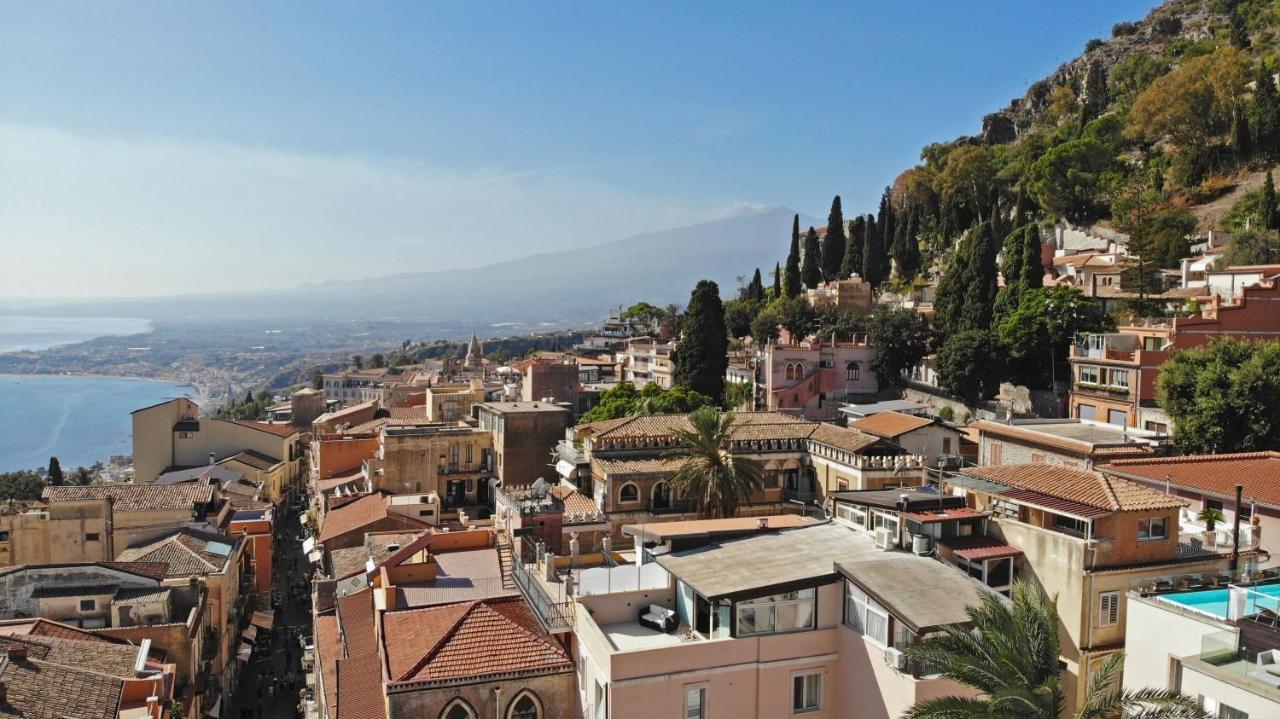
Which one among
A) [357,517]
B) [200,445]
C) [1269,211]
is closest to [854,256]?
[1269,211]

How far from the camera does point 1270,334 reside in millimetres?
34125

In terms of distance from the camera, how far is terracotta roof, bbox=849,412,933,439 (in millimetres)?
32000

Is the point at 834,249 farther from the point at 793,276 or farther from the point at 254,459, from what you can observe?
the point at 254,459

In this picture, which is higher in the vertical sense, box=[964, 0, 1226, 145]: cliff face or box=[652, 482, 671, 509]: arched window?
box=[964, 0, 1226, 145]: cliff face

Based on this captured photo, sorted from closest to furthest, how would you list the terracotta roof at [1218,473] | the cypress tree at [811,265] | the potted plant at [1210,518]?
the potted plant at [1210,518] → the terracotta roof at [1218,473] → the cypress tree at [811,265]

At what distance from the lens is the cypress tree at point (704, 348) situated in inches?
2030

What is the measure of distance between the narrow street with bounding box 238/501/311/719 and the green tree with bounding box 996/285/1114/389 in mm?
33948

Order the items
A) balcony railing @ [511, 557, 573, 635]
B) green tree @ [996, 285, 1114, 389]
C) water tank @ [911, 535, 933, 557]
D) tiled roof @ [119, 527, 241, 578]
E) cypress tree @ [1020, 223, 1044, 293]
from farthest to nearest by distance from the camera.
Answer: cypress tree @ [1020, 223, 1044, 293] → green tree @ [996, 285, 1114, 389] → tiled roof @ [119, 527, 241, 578] → water tank @ [911, 535, 933, 557] → balcony railing @ [511, 557, 573, 635]

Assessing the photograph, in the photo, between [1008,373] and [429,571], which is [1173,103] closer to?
[1008,373]

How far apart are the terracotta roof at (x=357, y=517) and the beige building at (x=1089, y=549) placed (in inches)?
763

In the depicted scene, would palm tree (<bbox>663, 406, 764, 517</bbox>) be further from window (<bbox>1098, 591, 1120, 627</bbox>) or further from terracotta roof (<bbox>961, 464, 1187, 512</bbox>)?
window (<bbox>1098, 591, 1120, 627</bbox>)

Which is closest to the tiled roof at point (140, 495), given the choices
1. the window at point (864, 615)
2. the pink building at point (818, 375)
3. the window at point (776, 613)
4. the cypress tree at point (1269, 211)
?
the window at point (776, 613)

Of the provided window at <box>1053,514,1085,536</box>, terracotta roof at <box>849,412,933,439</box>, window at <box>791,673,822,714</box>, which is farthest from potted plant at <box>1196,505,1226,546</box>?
terracotta roof at <box>849,412,933,439</box>

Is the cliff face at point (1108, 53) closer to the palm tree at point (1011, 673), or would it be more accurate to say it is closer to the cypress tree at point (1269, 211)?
the cypress tree at point (1269, 211)
